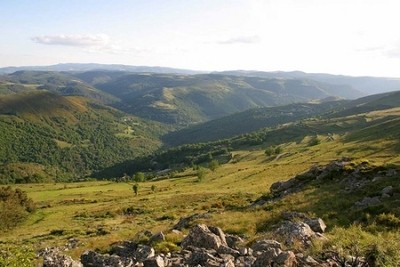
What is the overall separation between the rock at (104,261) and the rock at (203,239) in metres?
4.07

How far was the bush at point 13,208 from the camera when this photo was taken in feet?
298

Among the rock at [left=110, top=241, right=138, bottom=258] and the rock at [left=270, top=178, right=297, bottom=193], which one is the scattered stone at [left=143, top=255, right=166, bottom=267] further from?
the rock at [left=270, top=178, right=297, bottom=193]

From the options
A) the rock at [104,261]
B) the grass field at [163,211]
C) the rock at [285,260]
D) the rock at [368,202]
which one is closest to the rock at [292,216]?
the grass field at [163,211]

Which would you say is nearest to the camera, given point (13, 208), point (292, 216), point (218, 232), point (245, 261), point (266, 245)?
point (245, 261)

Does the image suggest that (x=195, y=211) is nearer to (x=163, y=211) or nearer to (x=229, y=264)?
(x=163, y=211)

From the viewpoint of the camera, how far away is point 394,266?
50.3 ft


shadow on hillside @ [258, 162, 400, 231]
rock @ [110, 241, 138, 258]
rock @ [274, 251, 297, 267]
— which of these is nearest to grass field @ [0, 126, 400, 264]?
shadow on hillside @ [258, 162, 400, 231]

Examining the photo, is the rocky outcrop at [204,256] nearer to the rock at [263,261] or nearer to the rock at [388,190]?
the rock at [263,261]

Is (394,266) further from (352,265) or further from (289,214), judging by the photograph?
(289,214)

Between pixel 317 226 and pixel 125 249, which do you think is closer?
pixel 125 249

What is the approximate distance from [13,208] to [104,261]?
8768cm

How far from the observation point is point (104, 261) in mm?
20734

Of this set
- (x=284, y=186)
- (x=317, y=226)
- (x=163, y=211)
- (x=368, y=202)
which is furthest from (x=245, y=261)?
(x=163, y=211)

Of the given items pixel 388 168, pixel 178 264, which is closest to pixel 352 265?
pixel 178 264
